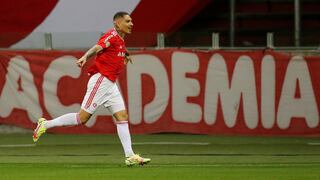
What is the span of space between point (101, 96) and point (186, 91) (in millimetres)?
6356

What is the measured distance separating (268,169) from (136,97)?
7606 mm

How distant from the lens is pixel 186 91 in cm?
2056

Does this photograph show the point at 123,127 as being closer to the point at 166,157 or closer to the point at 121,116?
the point at 121,116

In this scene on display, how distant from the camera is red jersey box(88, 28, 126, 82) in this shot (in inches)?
559

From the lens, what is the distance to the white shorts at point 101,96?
14.3 m

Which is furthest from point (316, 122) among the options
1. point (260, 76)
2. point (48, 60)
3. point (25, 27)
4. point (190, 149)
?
point (25, 27)

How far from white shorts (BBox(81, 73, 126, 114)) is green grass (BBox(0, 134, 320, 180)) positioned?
0.84 meters

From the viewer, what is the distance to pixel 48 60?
827 inches

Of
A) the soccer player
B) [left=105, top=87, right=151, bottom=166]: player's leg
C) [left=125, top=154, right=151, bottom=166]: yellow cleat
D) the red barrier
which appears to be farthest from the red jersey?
the red barrier

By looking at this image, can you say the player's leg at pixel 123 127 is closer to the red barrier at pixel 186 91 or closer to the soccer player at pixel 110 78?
the soccer player at pixel 110 78

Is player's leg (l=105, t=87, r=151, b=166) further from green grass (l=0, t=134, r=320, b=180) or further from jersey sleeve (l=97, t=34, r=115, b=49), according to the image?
jersey sleeve (l=97, t=34, r=115, b=49)

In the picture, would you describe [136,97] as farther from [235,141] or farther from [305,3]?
[305,3]

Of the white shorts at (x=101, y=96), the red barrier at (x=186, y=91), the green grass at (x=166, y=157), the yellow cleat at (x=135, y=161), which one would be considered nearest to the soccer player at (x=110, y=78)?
the white shorts at (x=101, y=96)

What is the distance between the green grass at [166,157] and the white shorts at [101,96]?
0.84 metres
